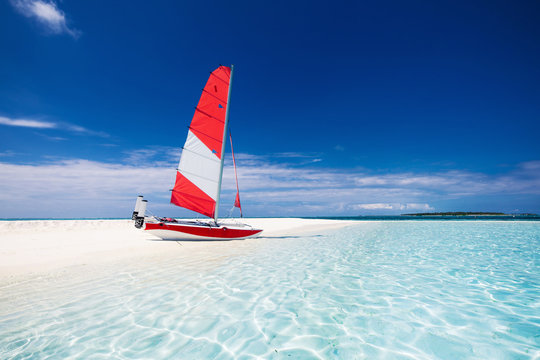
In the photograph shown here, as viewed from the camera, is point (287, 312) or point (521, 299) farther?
point (521, 299)

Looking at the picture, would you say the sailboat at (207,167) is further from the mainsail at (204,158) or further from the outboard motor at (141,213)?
the outboard motor at (141,213)

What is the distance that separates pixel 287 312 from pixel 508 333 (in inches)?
165

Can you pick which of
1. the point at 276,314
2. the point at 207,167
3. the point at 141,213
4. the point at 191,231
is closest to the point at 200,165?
the point at 207,167

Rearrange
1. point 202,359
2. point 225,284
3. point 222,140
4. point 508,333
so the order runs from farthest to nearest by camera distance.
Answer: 1. point 222,140
2. point 225,284
3. point 508,333
4. point 202,359

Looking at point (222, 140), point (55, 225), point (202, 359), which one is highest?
point (222, 140)

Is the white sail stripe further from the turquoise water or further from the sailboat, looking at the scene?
the turquoise water

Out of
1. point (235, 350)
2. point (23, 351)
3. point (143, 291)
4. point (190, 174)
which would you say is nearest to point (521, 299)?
point (235, 350)

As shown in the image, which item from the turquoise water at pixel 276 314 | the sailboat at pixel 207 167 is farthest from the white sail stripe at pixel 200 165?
the turquoise water at pixel 276 314

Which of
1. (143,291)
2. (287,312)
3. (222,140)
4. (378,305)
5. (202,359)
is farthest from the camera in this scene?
(222,140)

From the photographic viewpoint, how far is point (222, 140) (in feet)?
63.1

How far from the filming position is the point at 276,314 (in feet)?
17.1

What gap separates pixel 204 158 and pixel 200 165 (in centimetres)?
64

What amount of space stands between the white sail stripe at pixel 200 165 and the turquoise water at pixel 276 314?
9740 mm

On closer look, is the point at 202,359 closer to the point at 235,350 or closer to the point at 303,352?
the point at 235,350
